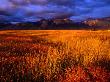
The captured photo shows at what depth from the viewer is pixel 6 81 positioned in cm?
725

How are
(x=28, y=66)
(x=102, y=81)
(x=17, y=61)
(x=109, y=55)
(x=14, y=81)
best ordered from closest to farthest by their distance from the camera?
(x=102, y=81) < (x=14, y=81) < (x=28, y=66) < (x=17, y=61) < (x=109, y=55)

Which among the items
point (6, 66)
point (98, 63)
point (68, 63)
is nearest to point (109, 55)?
point (98, 63)

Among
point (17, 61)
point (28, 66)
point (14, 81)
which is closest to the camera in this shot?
point (14, 81)

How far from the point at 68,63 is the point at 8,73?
2.68 metres

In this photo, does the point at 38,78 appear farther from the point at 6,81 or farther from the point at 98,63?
the point at 98,63

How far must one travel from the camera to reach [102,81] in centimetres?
714

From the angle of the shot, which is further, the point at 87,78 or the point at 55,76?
the point at 55,76

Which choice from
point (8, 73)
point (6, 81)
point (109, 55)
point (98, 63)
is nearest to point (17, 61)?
point (8, 73)

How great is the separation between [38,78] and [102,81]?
200 centimetres

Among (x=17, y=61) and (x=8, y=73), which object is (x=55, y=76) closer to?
(x=8, y=73)

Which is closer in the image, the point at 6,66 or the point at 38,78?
the point at 38,78

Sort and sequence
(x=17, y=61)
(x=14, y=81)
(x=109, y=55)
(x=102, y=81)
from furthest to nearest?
(x=109, y=55) < (x=17, y=61) < (x=14, y=81) < (x=102, y=81)

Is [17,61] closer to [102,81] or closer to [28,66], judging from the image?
[28,66]

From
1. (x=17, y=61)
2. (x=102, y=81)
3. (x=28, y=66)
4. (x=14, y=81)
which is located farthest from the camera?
(x=17, y=61)
